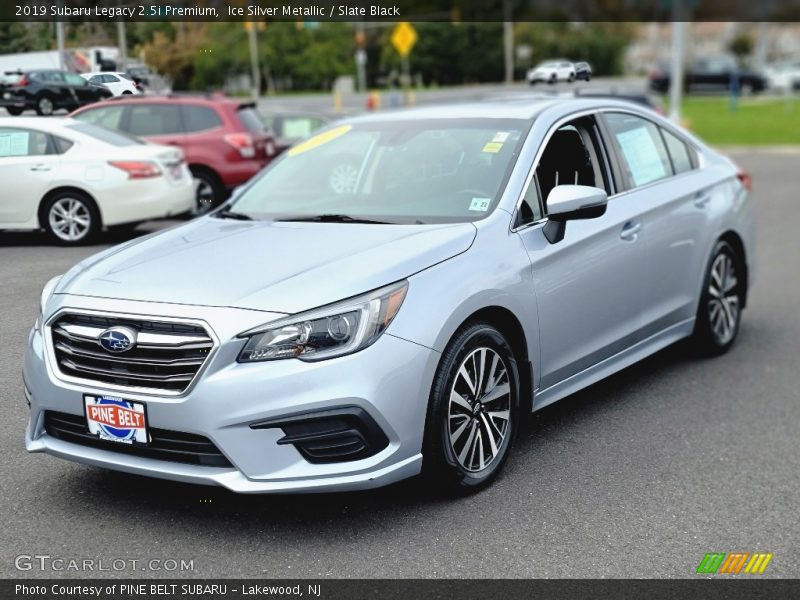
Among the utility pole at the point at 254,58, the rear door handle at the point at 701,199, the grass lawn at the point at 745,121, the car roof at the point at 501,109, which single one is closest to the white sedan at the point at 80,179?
the car roof at the point at 501,109

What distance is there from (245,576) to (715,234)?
398cm

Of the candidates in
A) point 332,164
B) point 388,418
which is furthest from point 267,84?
point 388,418

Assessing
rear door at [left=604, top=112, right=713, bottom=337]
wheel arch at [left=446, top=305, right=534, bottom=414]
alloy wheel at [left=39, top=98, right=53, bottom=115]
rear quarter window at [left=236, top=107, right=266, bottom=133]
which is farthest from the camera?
rear quarter window at [left=236, top=107, right=266, bottom=133]

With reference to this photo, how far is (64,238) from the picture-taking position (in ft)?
16.0

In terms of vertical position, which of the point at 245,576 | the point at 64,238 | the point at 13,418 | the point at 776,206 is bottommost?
the point at 776,206

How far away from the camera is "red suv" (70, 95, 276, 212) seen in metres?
10.1

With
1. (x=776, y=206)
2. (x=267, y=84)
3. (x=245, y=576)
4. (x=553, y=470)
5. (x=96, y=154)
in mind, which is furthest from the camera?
(x=776, y=206)

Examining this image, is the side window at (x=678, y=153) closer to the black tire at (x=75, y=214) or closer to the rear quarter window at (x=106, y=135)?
the rear quarter window at (x=106, y=135)

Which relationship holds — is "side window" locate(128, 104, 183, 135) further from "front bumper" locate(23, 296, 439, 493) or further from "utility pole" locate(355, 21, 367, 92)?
"utility pole" locate(355, 21, 367, 92)

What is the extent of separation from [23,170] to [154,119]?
4.31 meters

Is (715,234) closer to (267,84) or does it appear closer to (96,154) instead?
(96,154)

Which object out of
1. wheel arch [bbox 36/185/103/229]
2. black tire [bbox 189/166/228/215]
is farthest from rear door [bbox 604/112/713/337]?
black tire [bbox 189/166/228/215]

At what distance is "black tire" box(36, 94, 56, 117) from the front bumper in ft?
3.90

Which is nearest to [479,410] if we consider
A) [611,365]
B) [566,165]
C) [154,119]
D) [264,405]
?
[264,405]
